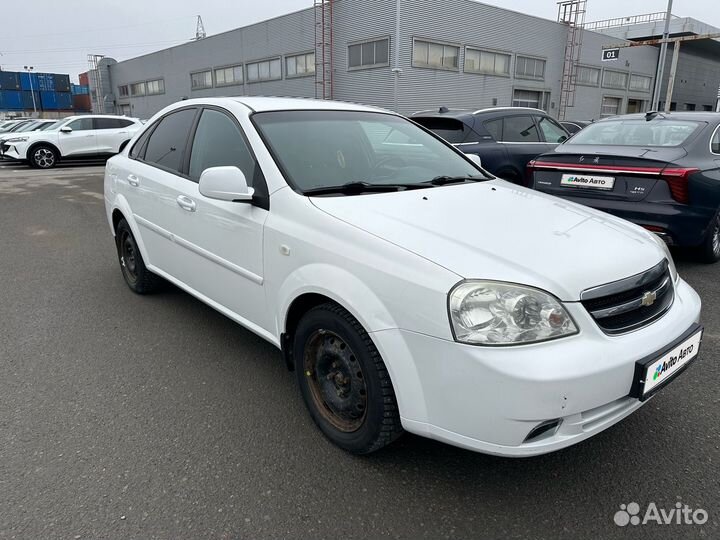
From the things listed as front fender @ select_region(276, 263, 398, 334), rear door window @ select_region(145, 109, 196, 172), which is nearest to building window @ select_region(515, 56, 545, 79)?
rear door window @ select_region(145, 109, 196, 172)

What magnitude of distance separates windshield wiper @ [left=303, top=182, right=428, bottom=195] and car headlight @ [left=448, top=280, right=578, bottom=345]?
1.00 m

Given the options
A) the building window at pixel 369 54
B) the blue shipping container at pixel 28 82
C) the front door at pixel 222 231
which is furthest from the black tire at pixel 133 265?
the blue shipping container at pixel 28 82

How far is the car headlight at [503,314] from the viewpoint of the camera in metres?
1.84

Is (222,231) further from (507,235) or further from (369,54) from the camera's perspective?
(369,54)

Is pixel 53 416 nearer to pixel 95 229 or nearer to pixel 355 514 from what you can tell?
pixel 355 514

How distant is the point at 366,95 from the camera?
88.0ft

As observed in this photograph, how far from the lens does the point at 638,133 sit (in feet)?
17.7

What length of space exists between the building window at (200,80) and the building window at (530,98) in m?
21.6

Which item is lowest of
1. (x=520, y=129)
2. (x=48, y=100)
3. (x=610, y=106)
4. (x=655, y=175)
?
(x=655, y=175)

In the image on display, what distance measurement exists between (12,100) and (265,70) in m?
49.8

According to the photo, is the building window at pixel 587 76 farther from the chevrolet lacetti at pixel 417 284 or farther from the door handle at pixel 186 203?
the door handle at pixel 186 203

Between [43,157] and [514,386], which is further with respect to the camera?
[43,157]

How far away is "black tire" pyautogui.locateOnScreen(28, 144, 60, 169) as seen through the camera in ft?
54.6

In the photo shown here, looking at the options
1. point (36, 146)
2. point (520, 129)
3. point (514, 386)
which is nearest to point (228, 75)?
point (36, 146)
